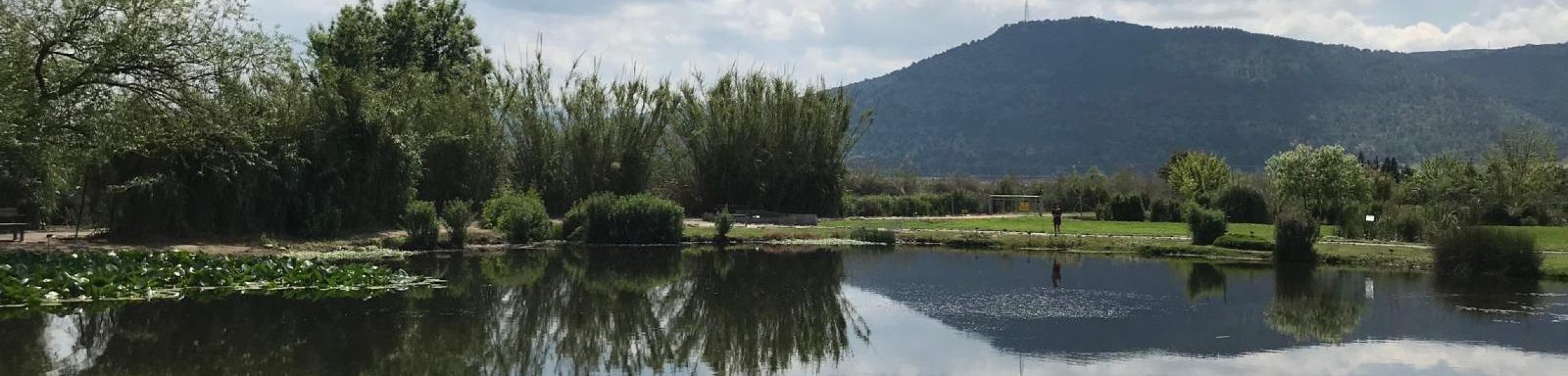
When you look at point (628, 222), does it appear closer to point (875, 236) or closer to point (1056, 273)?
point (875, 236)

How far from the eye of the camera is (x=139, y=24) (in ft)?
72.6

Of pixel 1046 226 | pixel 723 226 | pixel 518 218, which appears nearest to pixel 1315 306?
pixel 723 226

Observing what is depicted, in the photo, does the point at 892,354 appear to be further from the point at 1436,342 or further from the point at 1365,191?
the point at 1365,191

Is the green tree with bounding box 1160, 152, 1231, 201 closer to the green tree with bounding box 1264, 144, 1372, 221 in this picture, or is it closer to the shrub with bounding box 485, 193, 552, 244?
the green tree with bounding box 1264, 144, 1372, 221

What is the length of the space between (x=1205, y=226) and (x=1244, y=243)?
124 cm

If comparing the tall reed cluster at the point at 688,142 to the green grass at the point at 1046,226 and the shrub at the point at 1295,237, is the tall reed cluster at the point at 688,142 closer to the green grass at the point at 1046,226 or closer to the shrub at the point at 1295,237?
the green grass at the point at 1046,226

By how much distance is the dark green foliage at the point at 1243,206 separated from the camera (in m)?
43.3

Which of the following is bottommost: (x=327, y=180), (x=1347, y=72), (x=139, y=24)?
(x=327, y=180)

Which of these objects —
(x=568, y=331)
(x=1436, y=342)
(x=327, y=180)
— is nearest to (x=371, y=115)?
(x=327, y=180)

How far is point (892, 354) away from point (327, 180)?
19509 mm

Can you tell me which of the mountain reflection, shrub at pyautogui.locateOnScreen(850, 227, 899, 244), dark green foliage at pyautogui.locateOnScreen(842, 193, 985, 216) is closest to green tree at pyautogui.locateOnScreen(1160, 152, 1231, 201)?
dark green foliage at pyautogui.locateOnScreen(842, 193, 985, 216)

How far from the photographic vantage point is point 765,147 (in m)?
43.0

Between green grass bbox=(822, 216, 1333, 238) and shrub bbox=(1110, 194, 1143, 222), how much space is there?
1.17 meters

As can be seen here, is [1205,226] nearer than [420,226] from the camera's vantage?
No
